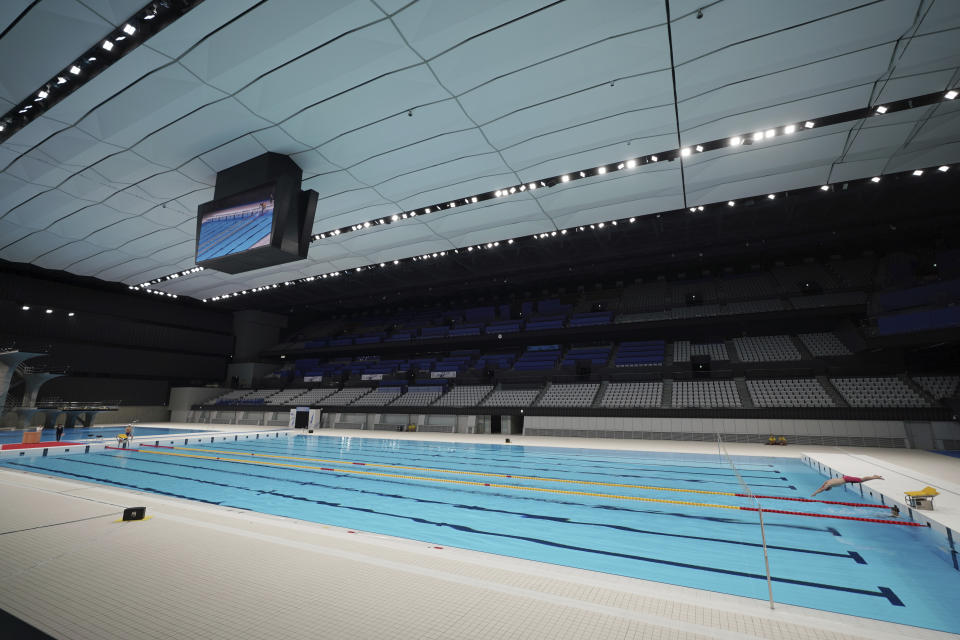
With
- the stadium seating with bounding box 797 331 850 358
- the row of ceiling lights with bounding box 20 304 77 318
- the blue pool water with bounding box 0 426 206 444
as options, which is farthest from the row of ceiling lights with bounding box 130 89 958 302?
the row of ceiling lights with bounding box 20 304 77 318

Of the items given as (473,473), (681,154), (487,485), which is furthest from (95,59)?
(681,154)

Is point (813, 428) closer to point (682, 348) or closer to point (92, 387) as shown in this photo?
point (682, 348)

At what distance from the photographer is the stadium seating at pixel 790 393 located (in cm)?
1566

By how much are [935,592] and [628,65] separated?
25.4ft

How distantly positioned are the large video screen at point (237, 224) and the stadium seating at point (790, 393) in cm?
1849

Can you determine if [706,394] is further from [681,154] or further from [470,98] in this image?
[470,98]

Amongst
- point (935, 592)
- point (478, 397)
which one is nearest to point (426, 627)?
point (935, 592)

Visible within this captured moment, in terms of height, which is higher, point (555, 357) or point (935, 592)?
point (555, 357)

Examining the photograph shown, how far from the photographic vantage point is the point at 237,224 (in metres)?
9.19

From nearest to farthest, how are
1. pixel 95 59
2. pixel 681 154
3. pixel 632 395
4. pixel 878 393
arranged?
pixel 95 59, pixel 681 154, pixel 878 393, pixel 632 395

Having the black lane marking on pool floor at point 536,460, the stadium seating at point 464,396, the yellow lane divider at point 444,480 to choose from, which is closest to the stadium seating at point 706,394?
the black lane marking on pool floor at point 536,460

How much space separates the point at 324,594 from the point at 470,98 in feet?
26.1

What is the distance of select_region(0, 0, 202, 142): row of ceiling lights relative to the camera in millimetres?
5965

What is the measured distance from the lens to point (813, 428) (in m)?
15.0
